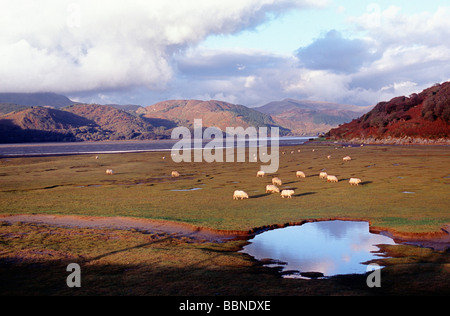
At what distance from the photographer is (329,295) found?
9000 millimetres

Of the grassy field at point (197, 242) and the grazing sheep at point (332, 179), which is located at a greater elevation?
the grazing sheep at point (332, 179)

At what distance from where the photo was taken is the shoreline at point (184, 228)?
590 inches

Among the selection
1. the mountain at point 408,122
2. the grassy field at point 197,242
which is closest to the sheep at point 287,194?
the grassy field at point 197,242

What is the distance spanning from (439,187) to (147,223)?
2124 centimetres

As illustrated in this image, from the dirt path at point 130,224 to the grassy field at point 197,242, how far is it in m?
0.68

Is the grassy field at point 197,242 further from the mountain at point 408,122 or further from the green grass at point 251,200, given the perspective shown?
the mountain at point 408,122

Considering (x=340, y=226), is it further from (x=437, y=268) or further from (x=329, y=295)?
(x=329, y=295)

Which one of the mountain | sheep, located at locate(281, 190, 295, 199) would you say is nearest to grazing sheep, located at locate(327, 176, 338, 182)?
sheep, located at locate(281, 190, 295, 199)

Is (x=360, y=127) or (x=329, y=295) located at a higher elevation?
(x=360, y=127)

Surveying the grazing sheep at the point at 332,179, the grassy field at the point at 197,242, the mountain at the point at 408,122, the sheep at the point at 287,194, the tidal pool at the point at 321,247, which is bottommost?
the tidal pool at the point at 321,247

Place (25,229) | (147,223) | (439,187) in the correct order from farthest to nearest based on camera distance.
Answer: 1. (439,187)
2. (147,223)
3. (25,229)

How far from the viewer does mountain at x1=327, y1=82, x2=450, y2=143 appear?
95.9m

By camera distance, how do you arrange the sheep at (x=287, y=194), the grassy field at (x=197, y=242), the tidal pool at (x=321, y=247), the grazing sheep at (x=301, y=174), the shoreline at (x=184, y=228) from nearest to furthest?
the grassy field at (x=197, y=242)
the tidal pool at (x=321, y=247)
the shoreline at (x=184, y=228)
the sheep at (x=287, y=194)
the grazing sheep at (x=301, y=174)
